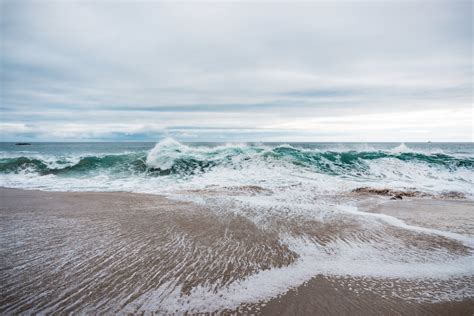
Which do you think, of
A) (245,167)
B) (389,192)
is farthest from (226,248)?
(245,167)

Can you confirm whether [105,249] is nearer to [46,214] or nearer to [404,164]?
[46,214]

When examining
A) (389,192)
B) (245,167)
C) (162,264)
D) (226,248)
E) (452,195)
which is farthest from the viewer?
(245,167)

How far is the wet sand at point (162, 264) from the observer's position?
2.49 m

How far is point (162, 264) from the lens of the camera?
331cm

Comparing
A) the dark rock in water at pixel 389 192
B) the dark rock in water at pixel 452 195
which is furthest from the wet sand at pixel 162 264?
the dark rock in water at pixel 452 195

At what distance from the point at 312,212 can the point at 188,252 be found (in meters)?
3.59

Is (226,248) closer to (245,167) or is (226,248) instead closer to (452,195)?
(452,195)

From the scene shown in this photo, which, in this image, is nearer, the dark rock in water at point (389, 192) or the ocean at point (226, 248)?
the ocean at point (226, 248)

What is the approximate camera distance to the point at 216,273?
10.2 ft

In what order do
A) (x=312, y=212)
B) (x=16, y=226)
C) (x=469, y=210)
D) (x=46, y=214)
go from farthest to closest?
(x=469, y=210), (x=312, y=212), (x=46, y=214), (x=16, y=226)

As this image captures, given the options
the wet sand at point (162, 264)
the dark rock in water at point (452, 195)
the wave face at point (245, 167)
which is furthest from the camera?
the wave face at point (245, 167)

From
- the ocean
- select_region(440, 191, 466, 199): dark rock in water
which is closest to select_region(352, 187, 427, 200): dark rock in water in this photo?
the ocean

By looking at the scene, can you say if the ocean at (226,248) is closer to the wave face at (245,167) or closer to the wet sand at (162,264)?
the wet sand at (162,264)

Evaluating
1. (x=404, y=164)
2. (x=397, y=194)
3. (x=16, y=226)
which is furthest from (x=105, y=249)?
(x=404, y=164)
